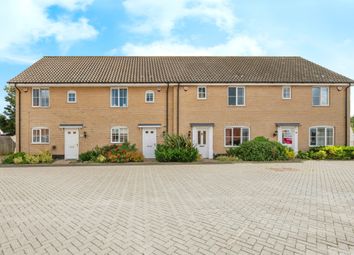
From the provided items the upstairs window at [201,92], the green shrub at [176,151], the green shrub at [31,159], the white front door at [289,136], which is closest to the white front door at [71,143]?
the green shrub at [31,159]

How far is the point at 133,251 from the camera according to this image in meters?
4.33

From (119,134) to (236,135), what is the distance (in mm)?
8864

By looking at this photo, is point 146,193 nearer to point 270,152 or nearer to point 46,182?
point 46,182

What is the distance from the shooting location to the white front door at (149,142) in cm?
1958

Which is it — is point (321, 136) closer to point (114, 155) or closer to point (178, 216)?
point (114, 155)

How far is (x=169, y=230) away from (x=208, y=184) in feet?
16.4

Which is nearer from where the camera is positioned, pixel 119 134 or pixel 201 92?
pixel 119 134

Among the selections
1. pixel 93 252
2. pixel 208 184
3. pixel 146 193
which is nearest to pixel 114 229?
pixel 93 252

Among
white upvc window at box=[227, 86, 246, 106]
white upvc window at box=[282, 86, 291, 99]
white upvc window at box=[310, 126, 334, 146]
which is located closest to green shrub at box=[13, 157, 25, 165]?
white upvc window at box=[227, 86, 246, 106]

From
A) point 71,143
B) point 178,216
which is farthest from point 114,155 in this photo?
point 178,216

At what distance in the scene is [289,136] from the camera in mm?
20000

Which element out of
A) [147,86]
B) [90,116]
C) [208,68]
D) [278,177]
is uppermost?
[208,68]

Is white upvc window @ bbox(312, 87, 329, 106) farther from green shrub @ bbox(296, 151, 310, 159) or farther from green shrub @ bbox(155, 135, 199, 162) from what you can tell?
green shrub @ bbox(155, 135, 199, 162)

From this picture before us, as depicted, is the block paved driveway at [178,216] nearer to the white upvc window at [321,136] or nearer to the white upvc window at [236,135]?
the white upvc window at [236,135]
